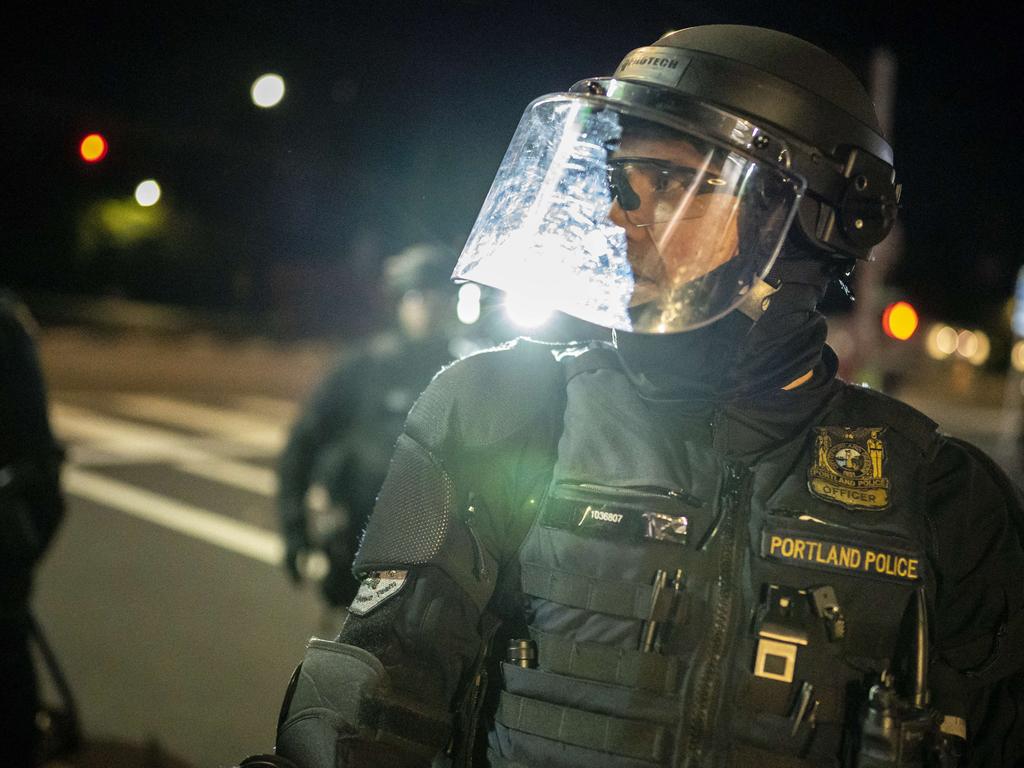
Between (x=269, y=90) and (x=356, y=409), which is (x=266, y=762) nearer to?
(x=269, y=90)

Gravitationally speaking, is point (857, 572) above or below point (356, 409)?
above

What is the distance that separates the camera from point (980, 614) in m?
1.61

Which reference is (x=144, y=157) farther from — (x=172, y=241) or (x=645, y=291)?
(x=645, y=291)

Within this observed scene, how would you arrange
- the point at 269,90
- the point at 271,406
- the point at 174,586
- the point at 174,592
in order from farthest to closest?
the point at 271,406 < the point at 174,586 < the point at 174,592 < the point at 269,90

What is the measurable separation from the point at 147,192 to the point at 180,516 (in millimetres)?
6259

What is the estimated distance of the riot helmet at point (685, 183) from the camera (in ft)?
5.62

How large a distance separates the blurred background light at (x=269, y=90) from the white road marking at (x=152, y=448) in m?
7.64

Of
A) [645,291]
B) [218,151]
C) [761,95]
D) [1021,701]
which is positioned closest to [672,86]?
[761,95]

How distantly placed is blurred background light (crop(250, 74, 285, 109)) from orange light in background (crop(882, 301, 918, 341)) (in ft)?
19.3

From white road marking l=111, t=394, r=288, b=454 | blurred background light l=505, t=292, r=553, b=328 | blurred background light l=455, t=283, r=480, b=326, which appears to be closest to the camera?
blurred background light l=505, t=292, r=553, b=328

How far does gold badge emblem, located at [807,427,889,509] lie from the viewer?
1.62 metres

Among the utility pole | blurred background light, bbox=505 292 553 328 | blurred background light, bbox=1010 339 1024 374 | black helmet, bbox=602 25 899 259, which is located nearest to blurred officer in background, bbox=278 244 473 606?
blurred background light, bbox=505 292 553 328

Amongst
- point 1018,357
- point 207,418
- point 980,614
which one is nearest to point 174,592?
point 980,614

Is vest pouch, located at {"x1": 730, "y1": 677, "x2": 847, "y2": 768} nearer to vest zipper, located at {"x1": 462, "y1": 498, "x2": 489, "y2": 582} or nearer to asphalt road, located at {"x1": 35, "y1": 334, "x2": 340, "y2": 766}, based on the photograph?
vest zipper, located at {"x1": 462, "y1": 498, "x2": 489, "y2": 582}
